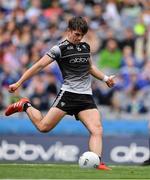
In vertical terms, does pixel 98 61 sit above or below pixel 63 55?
above

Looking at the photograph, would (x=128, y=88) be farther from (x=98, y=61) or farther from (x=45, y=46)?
(x=45, y=46)

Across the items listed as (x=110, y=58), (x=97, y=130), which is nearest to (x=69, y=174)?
(x=97, y=130)

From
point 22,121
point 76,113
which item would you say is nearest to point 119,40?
point 22,121

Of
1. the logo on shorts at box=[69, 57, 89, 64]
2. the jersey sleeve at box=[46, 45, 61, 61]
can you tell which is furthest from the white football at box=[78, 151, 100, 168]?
the jersey sleeve at box=[46, 45, 61, 61]

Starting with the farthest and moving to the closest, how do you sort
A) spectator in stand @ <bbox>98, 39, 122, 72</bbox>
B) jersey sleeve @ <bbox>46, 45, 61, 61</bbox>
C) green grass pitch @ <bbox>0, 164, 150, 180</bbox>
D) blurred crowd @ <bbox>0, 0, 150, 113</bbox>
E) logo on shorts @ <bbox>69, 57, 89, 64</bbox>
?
spectator in stand @ <bbox>98, 39, 122, 72</bbox> < blurred crowd @ <bbox>0, 0, 150, 113</bbox> < logo on shorts @ <bbox>69, 57, 89, 64</bbox> < jersey sleeve @ <bbox>46, 45, 61, 61</bbox> < green grass pitch @ <bbox>0, 164, 150, 180</bbox>

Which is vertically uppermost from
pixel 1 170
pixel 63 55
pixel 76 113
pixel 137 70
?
pixel 137 70

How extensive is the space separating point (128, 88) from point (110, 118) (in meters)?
2.05

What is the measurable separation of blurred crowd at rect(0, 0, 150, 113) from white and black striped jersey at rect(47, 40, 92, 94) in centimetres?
595

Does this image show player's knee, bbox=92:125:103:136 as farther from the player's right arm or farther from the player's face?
the player's face

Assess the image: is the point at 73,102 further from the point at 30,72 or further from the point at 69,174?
the point at 69,174

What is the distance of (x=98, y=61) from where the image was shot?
69.5ft

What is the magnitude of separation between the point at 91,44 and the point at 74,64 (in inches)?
331

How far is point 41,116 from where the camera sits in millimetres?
13000

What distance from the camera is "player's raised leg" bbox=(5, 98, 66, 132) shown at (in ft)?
41.9
